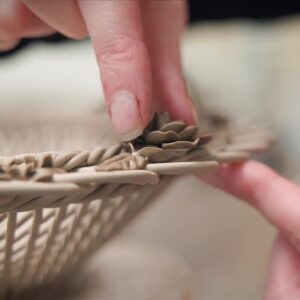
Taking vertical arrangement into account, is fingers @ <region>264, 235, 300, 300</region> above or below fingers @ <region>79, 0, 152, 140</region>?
below

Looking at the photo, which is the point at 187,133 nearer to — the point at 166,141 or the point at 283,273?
the point at 166,141

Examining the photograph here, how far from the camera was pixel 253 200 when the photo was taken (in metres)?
0.44

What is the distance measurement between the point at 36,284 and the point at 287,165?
34cm

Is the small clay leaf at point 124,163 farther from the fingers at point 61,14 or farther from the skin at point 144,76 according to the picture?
the fingers at point 61,14

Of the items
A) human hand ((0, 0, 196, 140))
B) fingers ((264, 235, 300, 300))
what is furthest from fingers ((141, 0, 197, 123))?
fingers ((264, 235, 300, 300))

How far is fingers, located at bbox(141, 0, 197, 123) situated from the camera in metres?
0.46

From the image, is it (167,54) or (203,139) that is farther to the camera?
(167,54)

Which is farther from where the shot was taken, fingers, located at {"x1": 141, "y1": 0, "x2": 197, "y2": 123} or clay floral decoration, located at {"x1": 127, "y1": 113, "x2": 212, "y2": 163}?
fingers, located at {"x1": 141, "y1": 0, "x2": 197, "y2": 123}

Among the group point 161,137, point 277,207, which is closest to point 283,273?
point 277,207

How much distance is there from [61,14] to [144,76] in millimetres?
99

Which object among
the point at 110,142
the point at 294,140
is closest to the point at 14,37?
the point at 110,142

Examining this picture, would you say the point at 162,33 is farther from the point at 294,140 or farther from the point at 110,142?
the point at 294,140

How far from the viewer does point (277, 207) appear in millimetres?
410

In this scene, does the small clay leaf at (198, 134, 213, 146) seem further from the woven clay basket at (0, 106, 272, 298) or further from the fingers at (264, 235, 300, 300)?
the fingers at (264, 235, 300, 300)
